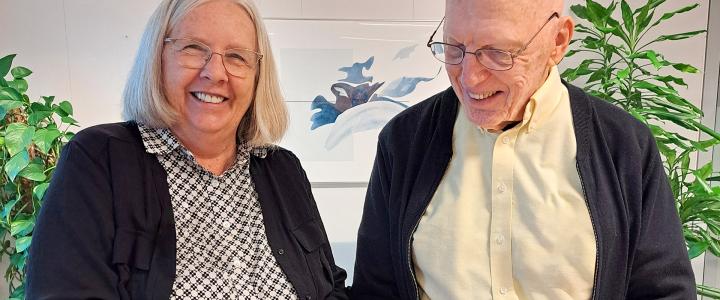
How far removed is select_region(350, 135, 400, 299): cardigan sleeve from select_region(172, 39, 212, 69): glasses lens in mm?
490

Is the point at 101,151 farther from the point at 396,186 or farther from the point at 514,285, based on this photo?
the point at 514,285

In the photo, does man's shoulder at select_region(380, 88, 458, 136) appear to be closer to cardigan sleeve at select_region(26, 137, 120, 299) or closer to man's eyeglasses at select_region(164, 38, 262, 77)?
man's eyeglasses at select_region(164, 38, 262, 77)

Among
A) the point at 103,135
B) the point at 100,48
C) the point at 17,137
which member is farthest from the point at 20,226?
the point at 103,135

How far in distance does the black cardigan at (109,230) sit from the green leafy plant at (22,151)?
0.80 metres

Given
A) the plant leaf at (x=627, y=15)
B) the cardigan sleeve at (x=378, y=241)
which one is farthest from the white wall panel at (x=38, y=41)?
the plant leaf at (x=627, y=15)

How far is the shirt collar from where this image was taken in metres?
0.97

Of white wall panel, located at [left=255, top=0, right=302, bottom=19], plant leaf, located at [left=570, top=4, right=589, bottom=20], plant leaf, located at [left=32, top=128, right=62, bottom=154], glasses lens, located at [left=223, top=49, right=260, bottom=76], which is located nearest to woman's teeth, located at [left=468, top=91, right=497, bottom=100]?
glasses lens, located at [left=223, top=49, right=260, bottom=76]

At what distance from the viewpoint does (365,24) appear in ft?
7.08

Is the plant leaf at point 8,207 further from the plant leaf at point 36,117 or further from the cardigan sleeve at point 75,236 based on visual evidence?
the cardigan sleeve at point 75,236

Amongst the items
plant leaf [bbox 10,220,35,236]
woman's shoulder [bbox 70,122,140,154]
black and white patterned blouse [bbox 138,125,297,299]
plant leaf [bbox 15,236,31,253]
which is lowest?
plant leaf [bbox 15,236,31,253]

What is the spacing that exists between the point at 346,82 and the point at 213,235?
1.19 m

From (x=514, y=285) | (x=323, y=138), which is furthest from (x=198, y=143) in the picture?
(x=323, y=138)

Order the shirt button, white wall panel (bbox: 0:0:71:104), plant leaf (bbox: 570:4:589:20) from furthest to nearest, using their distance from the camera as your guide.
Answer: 1. white wall panel (bbox: 0:0:71:104)
2. plant leaf (bbox: 570:4:589:20)
3. the shirt button

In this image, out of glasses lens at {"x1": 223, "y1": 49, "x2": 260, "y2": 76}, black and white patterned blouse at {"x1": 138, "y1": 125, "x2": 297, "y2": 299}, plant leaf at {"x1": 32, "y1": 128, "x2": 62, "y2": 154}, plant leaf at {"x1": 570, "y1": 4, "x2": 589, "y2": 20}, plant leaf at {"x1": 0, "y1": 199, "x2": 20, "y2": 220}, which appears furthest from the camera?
plant leaf at {"x1": 570, "y1": 4, "x2": 589, "y2": 20}
